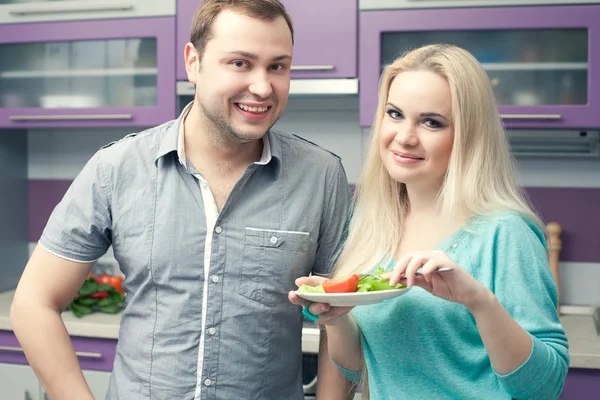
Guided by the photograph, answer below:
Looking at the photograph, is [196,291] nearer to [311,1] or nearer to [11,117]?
[311,1]

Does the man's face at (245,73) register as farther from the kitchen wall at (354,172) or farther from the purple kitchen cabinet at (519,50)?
the kitchen wall at (354,172)

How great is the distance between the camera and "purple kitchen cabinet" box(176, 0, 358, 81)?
8.11 ft

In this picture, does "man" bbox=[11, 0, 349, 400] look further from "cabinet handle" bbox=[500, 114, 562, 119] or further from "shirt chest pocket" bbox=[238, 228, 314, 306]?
"cabinet handle" bbox=[500, 114, 562, 119]

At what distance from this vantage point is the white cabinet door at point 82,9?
8.53 ft

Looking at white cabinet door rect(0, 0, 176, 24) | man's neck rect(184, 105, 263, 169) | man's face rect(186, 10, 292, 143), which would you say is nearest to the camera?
man's face rect(186, 10, 292, 143)

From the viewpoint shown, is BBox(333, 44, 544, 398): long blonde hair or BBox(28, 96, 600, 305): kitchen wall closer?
BBox(333, 44, 544, 398): long blonde hair

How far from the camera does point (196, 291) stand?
147cm

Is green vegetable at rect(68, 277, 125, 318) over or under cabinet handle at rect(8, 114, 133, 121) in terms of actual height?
under

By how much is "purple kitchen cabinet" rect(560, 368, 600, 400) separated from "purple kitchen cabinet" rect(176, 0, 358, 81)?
118 cm

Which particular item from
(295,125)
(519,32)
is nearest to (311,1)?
(295,125)

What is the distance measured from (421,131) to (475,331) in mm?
366

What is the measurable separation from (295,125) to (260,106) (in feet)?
4.70

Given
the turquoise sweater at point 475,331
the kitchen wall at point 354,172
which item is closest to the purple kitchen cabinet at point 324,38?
the kitchen wall at point 354,172

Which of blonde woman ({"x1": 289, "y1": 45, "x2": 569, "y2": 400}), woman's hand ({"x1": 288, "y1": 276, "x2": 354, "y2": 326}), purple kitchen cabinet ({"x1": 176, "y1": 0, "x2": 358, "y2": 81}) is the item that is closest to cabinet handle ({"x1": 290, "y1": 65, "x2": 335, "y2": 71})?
purple kitchen cabinet ({"x1": 176, "y1": 0, "x2": 358, "y2": 81})
